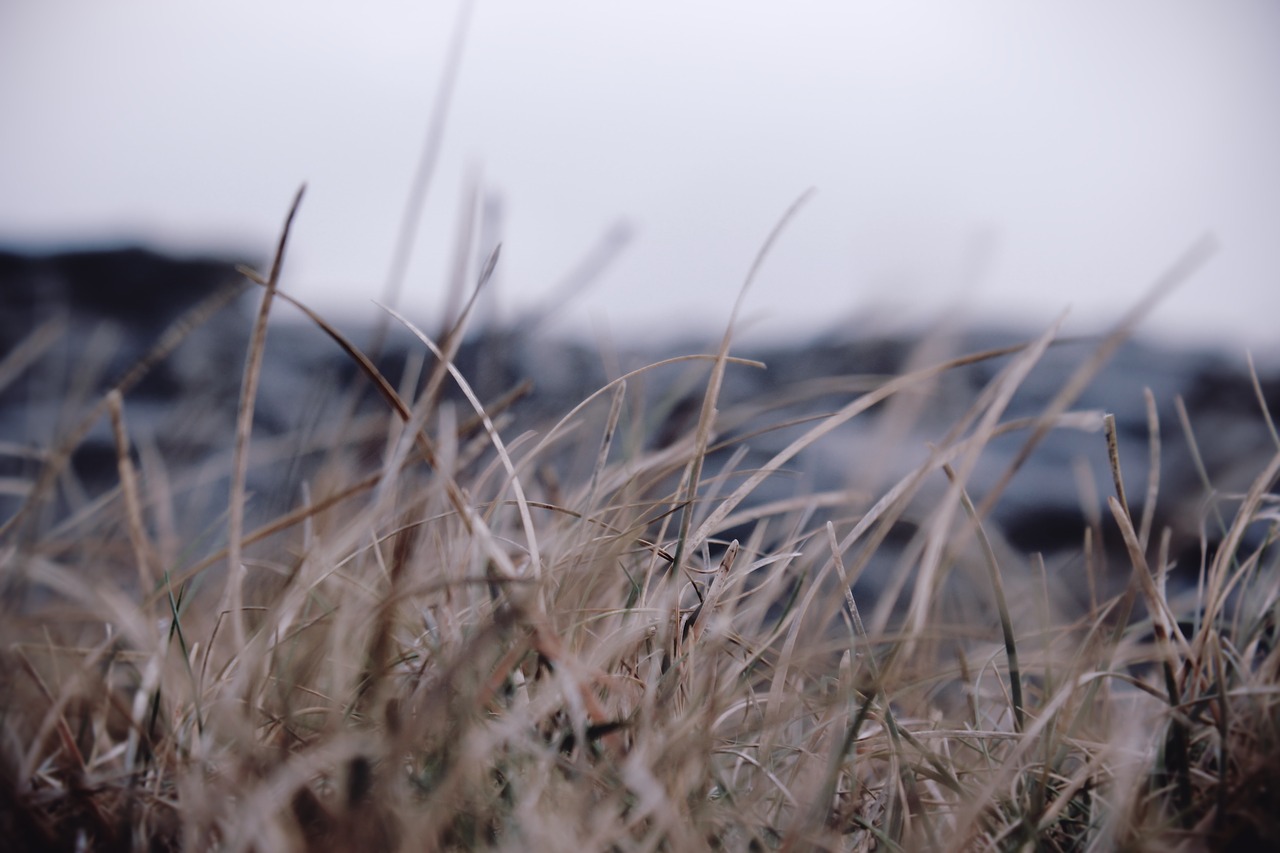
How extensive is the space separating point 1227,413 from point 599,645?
5.31 feet

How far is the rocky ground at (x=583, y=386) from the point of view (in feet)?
3.89

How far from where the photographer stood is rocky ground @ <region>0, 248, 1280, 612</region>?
1186 millimetres

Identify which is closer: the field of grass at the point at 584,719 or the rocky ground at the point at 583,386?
the field of grass at the point at 584,719

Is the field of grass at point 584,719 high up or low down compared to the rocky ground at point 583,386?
up

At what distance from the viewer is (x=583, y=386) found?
109 cm

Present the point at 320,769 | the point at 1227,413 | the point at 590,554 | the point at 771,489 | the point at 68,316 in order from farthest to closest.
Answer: the point at 68,316 → the point at 1227,413 → the point at 771,489 → the point at 590,554 → the point at 320,769

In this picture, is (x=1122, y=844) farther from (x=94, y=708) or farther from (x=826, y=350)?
(x=826, y=350)

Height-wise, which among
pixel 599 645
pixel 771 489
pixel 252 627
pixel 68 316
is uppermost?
pixel 599 645

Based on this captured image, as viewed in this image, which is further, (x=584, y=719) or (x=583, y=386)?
(x=583, y=386)

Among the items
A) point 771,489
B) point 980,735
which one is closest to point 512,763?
point 980,735

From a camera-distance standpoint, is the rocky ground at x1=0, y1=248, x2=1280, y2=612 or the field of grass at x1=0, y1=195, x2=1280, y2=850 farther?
the rocky ground at x1=0, y1=248, x2=1280, y2=612

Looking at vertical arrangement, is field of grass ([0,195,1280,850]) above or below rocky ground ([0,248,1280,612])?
above

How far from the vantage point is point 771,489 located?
4.19 feet

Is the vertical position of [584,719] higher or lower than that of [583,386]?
higher
